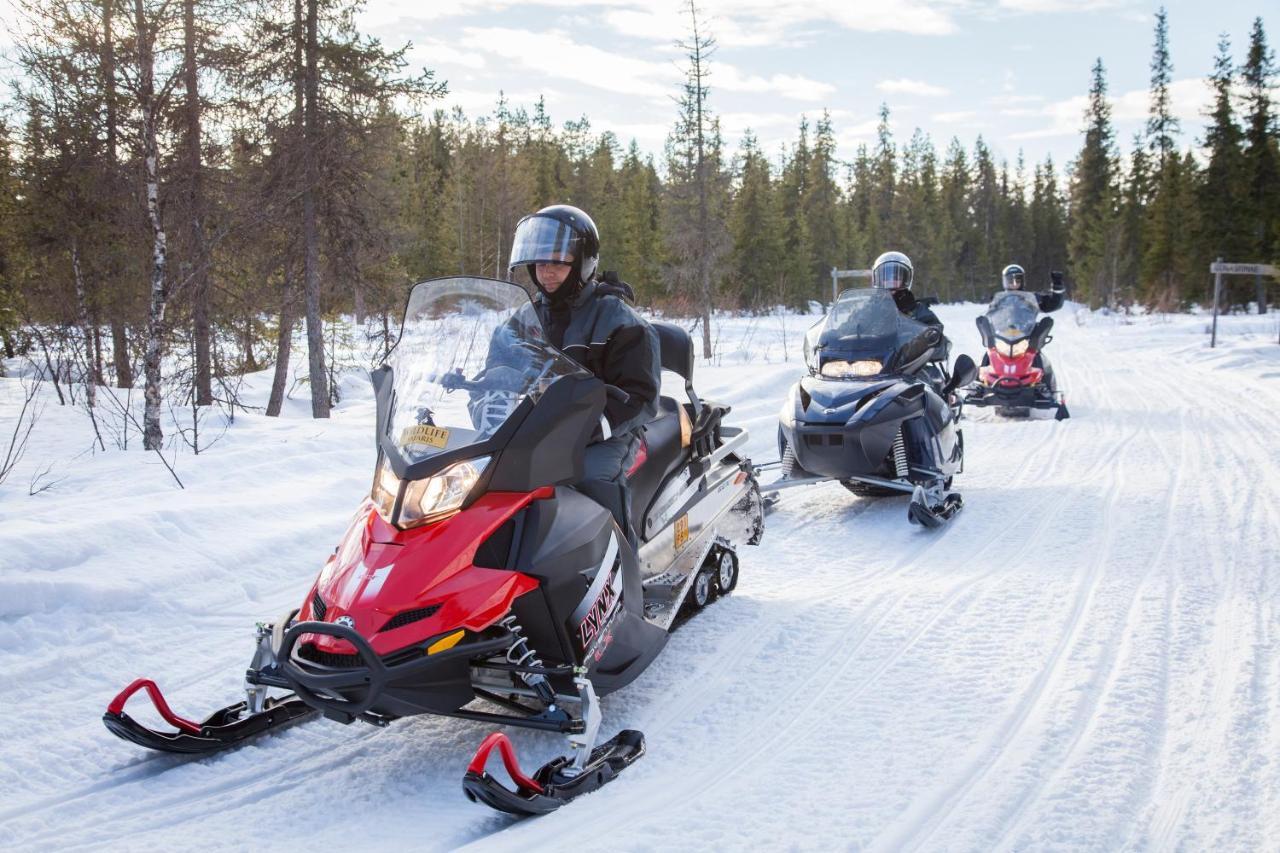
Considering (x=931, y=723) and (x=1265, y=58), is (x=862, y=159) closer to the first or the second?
(x=1265, y=58)

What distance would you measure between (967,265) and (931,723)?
8457 centimetres

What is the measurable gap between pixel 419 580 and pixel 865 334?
5189 mm

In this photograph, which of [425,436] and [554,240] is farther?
[554,240]

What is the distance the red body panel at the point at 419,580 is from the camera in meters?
3.04

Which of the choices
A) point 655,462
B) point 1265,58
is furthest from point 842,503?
point 1265,58

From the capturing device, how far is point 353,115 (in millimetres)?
16203

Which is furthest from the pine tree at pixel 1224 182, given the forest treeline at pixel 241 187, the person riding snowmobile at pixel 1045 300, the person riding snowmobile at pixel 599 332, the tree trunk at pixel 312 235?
the person riding snowmobile at pixel 599 332

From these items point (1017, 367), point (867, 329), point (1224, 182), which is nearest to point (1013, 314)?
point (1017, 367)

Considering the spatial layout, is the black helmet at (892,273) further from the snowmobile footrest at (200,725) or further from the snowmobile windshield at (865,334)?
the snowmobile footrest at (200,725)

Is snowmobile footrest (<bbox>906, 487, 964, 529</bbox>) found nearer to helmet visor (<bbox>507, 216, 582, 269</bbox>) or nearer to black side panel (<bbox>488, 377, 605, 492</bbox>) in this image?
helmet visor (<bbox>507, 216, 582, 269</bbox>)

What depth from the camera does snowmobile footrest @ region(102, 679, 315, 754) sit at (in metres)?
3.28

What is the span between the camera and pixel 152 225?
10.8 meters

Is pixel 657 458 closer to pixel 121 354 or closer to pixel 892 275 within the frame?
pixel 892 275

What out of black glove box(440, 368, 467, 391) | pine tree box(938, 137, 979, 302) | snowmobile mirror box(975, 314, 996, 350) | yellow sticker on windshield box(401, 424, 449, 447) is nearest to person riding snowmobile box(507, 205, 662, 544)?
black glove box(440, 368, 467, 391)
